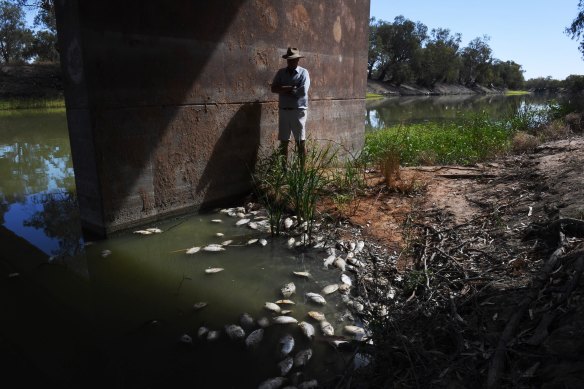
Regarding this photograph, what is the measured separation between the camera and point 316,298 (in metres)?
3.16

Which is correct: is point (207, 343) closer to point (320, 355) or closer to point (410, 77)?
point (320, 355)

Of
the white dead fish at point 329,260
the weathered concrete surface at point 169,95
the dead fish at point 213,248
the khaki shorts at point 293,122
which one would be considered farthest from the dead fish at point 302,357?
the khaki shorts at point 293,122

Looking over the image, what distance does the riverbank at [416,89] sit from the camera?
55.3 metres

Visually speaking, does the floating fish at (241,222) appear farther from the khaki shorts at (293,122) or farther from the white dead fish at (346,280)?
the white dead fish at (346,280)

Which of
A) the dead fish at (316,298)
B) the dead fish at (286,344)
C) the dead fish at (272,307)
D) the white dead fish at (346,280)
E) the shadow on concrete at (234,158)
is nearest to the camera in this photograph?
the dead fish at (286,344)

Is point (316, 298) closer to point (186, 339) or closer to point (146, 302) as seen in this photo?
point (186, 339)

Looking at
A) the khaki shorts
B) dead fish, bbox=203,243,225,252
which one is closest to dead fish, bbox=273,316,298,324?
dead fish, bbox=203,243,225,252

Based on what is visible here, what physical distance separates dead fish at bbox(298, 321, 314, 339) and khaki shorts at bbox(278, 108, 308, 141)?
133 inches

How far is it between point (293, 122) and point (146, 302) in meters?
3.39

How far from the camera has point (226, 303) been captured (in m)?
3.13

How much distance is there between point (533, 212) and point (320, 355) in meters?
2.51

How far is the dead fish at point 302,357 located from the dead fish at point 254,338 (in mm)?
301

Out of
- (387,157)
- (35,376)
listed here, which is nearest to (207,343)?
(35,376)

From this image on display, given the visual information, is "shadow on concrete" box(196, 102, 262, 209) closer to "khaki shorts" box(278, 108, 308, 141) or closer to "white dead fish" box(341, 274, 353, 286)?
"khaki shorts" box(278, 108, 308, 141)
